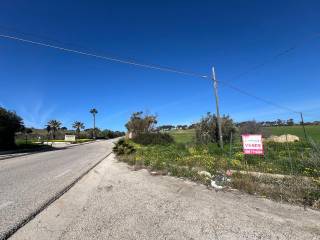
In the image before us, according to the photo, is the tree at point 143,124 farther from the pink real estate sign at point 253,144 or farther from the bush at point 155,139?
the pink real estate sign at point 253,144

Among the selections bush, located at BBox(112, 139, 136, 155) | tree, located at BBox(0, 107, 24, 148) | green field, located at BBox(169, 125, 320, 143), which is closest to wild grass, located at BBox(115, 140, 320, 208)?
bush, located at BBox(112, 139, 136, 155)

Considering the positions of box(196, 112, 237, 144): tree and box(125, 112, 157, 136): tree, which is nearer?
box(196, 112, 237, 144): tree

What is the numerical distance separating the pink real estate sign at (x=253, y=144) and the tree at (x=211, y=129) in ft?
62.1

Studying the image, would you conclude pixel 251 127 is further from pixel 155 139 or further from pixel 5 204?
pixel 5 204

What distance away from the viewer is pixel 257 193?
798 cm

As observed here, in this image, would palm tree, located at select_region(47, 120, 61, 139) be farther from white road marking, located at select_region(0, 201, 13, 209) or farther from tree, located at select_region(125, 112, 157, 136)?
white road marking, located at select_region(0, 201, 13, 209)

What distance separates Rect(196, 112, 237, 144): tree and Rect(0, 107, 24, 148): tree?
69.8ft

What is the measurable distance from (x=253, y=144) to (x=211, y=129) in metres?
19.4

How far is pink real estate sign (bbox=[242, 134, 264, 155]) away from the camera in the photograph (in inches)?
417

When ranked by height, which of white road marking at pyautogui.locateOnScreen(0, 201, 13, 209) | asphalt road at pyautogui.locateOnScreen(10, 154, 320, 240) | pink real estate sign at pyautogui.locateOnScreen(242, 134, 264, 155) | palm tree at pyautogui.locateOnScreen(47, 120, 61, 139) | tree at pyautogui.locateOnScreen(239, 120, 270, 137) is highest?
palm tree at pyautogui.locateOnScreen(47, 120, 61, 139)

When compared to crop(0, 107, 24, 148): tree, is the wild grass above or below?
below

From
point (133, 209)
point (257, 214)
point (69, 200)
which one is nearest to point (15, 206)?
point (69, 200)

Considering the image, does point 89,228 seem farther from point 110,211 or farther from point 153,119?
point 153,119

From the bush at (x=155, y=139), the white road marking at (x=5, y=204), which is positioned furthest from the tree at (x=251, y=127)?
the white road marking at (x=5, y=204)
